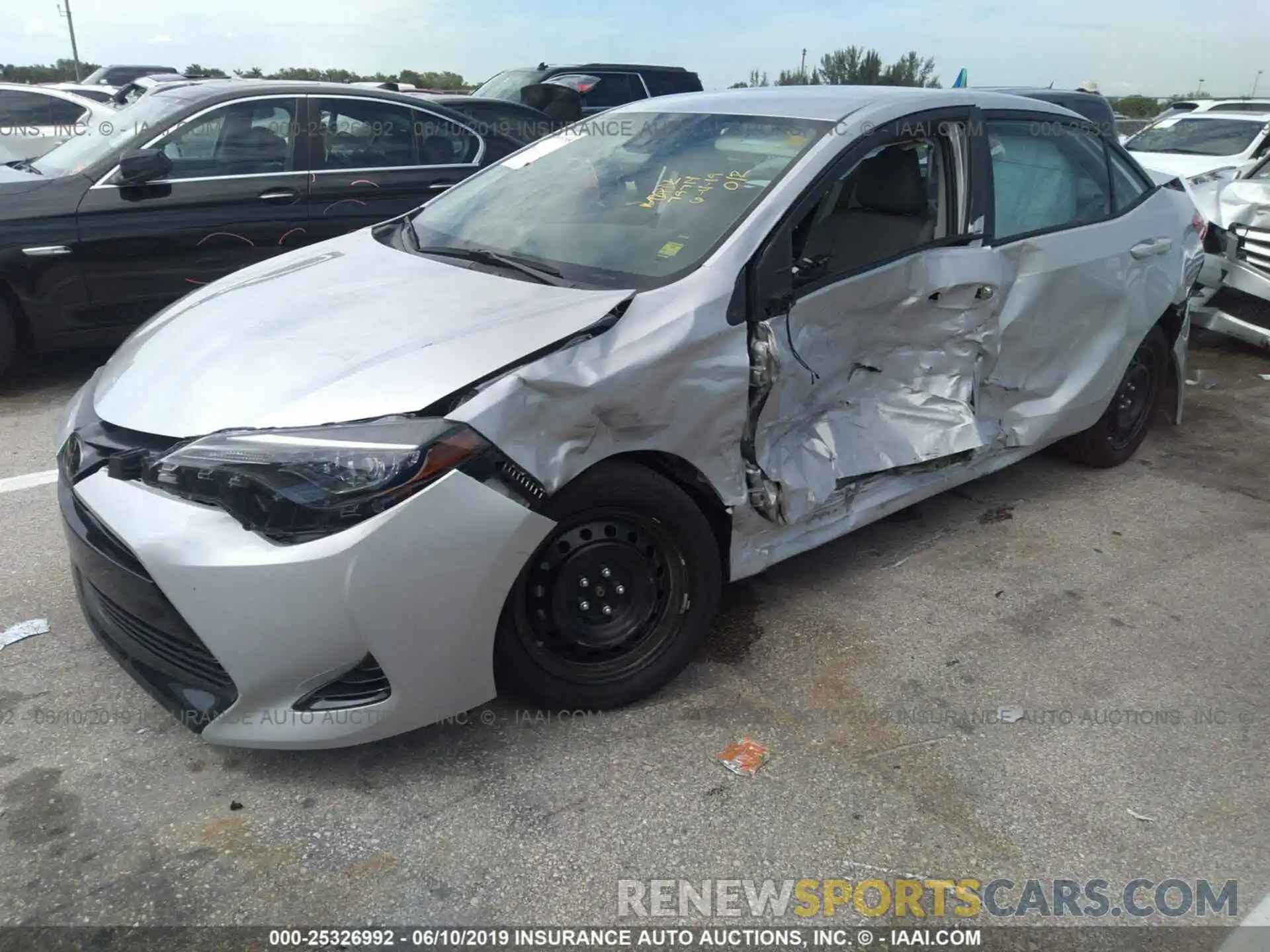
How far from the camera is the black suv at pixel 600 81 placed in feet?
38.8

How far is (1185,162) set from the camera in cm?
1034

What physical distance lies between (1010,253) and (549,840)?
2771 mm

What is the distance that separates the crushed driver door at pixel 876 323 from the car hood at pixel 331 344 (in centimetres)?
64

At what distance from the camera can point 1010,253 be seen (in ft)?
12.5

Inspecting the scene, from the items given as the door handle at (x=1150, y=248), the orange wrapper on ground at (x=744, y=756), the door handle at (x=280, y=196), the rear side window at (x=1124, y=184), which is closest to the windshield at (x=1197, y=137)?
the rear side window at (x=1124, y=184)

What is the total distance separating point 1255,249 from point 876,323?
490 centimetres

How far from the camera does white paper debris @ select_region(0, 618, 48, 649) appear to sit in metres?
3.18

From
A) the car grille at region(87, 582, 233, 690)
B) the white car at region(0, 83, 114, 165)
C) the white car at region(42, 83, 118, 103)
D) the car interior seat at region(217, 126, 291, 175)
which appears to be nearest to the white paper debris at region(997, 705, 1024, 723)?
the car grille at region(87, 582, 233, 690)

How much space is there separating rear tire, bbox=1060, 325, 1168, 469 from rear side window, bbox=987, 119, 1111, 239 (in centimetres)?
79

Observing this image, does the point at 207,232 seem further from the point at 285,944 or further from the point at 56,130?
the point at 56,130

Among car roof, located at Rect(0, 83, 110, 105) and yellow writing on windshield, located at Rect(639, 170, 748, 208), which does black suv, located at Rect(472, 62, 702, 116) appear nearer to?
car roof, located at Rect(0, 83, 110, 105)

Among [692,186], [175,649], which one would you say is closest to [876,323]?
[692,186]

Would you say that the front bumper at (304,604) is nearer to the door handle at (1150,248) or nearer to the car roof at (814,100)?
the car roof at (814,100)

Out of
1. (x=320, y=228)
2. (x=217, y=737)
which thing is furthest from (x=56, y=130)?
(x=217, y=737)
